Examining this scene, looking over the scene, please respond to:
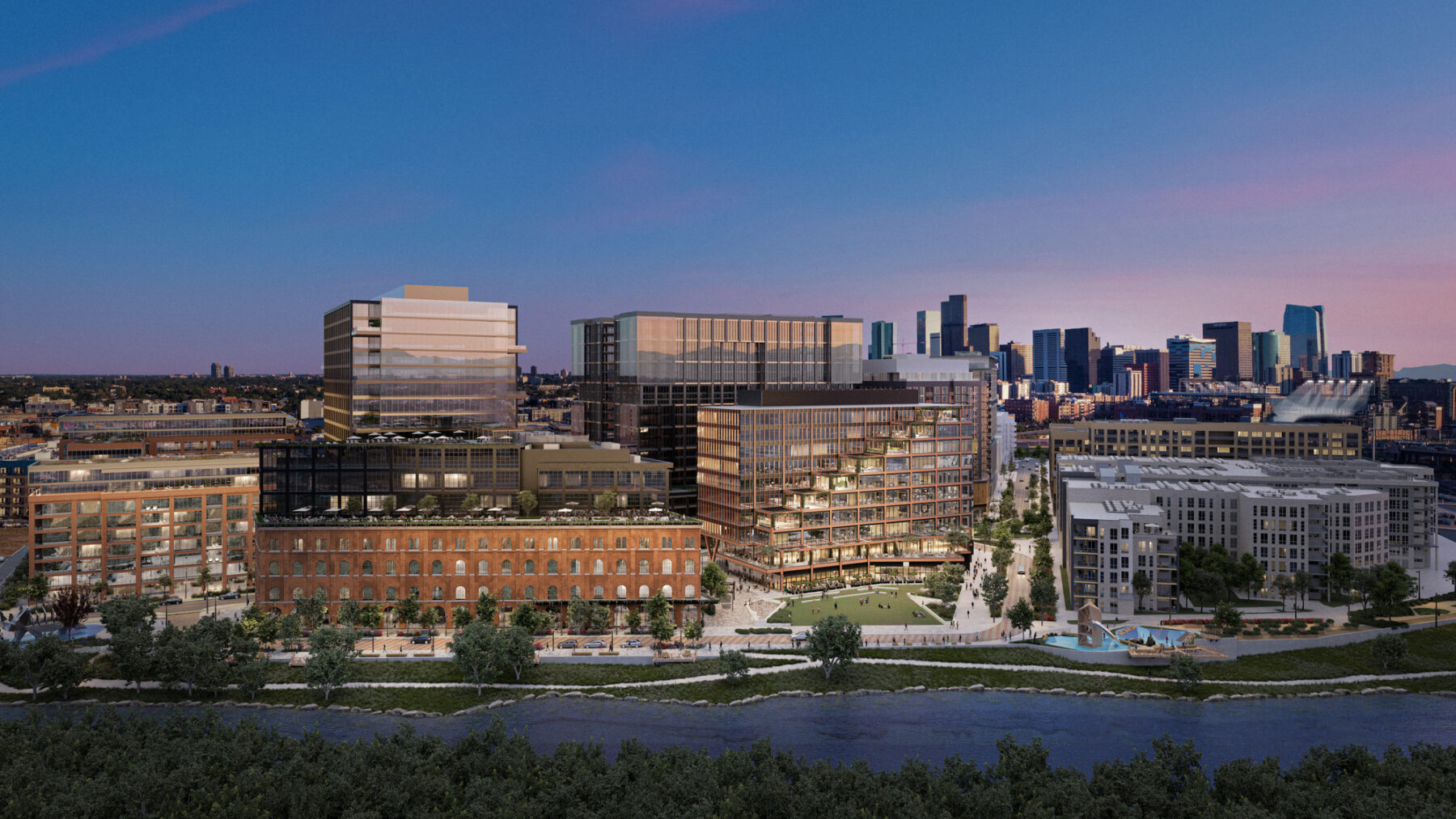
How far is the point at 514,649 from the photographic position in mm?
100188

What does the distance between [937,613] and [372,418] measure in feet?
332

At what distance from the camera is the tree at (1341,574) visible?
124m

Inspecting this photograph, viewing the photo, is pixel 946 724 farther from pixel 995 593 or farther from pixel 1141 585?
pixel 1141 585

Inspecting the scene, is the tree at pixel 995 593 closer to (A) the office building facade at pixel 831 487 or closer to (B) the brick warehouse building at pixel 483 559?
(A) the office building facade at pixel 831 487

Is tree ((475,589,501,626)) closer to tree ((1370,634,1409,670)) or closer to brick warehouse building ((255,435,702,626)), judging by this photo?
brick warehouse building ((255,435,702,626))

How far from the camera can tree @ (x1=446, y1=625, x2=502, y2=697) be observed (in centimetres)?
9812

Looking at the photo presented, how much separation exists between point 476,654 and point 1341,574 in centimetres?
11463

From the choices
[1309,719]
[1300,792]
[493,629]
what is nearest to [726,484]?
[493,629]

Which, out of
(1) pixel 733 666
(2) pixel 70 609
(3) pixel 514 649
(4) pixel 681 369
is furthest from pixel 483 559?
(4) pixel 681 369

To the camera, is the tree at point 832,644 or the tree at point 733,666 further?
the tree at point 832,644

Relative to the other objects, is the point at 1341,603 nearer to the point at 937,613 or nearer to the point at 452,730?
Answer: the point at 937,613

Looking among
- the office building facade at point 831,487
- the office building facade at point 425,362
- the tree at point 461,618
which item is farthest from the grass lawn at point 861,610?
the office building facade at point 425,362

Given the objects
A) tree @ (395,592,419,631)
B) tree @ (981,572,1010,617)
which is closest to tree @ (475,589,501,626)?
tree @ (395,592,419,631)

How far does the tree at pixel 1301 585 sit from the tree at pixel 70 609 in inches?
6188
